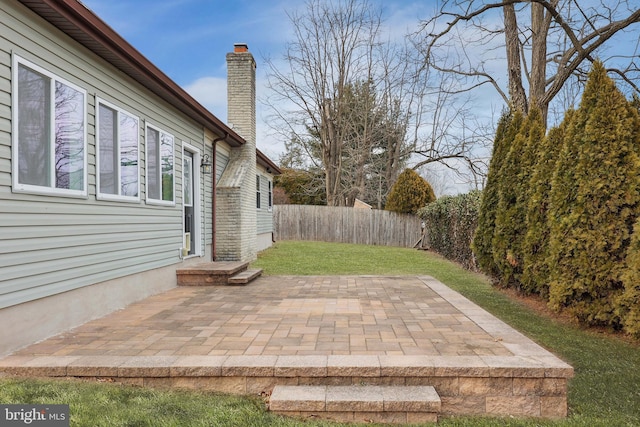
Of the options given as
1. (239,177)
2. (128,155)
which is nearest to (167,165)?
(128,155)

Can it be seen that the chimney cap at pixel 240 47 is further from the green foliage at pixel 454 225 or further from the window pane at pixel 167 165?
the green foliage at pixel 454 225

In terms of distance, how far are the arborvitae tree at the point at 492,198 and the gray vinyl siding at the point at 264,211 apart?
7539 mm

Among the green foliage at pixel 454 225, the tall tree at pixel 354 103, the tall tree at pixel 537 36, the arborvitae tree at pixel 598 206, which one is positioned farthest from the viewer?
the tall tree at pixel 354 103

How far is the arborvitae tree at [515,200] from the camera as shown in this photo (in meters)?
6.95

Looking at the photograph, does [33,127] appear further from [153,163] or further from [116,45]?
[153,163]

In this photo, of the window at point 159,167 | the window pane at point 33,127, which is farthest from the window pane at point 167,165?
the window pane at point 33,127

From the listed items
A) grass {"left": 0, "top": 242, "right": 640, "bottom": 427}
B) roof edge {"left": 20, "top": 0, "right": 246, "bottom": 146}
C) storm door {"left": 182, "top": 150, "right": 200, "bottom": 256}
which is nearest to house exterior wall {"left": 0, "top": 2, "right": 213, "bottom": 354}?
roof edge {"left": 20, "top": 0, "right": 246, "bottom": 146}

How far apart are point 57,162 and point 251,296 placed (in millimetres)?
2932

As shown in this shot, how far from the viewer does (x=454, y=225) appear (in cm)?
1239

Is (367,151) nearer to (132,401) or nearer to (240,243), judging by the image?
(240,243)

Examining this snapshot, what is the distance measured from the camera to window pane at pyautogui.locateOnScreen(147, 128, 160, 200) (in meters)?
5.97

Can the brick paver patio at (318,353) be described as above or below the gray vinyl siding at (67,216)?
below

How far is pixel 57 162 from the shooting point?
390 centimetres

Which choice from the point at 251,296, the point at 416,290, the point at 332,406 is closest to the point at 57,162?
the point at 251,296
